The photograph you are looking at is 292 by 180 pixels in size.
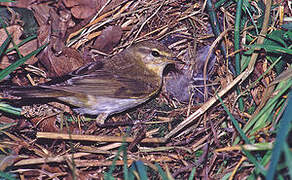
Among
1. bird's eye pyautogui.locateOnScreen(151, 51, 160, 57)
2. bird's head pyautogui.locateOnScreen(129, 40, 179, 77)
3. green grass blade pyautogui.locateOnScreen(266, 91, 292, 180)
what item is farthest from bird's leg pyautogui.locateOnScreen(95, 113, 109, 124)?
green grass blade pyautogui.locateOnScreen(266, 91, 292, 180)

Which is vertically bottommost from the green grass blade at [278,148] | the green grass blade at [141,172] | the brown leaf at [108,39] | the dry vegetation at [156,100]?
the green grass blade at [278,148]

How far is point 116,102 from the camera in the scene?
4.25 metres

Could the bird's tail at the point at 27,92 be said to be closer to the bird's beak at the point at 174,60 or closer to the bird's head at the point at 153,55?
the bird's head at the point at 153,55

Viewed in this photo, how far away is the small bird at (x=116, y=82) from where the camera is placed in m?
4.04

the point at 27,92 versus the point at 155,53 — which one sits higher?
the point at 155,53

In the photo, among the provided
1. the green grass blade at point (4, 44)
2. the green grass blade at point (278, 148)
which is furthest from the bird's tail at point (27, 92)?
the green grass blade at point (278, 148)

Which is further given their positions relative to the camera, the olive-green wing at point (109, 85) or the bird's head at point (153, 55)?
the bird's head at point (153, 55)

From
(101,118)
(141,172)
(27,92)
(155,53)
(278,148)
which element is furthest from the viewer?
(155,53)

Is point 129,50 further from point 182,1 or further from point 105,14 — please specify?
point 182,1

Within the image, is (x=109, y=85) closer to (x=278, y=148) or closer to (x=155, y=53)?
(x=155, y=53)

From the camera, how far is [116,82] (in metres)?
4.29

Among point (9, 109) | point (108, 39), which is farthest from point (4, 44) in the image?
point (108, 39)

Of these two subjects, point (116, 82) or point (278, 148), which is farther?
point (116, 82)

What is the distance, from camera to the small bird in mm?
4043
